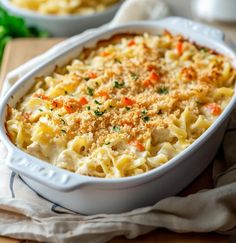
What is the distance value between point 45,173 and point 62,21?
8.08 feet

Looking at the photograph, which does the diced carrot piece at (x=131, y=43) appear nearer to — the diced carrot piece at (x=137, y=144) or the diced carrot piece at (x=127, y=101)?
the diced carrot piece at (x=127, y=101)

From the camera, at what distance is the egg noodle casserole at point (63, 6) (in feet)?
16.6

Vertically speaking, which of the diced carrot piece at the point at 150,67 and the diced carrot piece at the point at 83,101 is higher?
the diced carrot piece at the point at 150,67

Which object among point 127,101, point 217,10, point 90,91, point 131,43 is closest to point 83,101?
point 90,91

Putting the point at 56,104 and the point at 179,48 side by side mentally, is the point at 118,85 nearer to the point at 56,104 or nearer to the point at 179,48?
the point at 56,104

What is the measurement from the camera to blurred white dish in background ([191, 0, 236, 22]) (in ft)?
16.2

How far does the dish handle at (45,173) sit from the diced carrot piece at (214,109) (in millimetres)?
929

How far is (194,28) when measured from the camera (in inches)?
153

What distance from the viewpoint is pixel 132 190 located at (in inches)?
108

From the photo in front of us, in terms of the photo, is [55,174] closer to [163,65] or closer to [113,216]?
[113,216]

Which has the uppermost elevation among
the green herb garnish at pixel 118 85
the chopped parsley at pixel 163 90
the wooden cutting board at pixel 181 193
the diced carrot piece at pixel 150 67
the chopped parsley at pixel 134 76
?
the diced carrot piece at pixel 150 67

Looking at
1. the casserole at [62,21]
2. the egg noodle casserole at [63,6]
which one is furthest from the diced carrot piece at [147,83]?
the egg noodle casserole at [63,6]

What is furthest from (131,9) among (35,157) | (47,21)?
(35,157)

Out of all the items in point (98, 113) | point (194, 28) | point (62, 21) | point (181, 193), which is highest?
point (194, 28)
